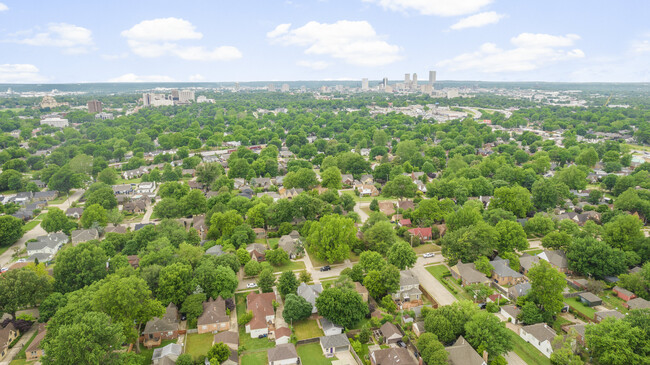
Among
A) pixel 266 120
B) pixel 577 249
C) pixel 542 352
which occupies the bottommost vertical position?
pixel 542 352

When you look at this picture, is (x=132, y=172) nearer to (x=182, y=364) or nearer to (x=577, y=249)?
(x=182, y=364)

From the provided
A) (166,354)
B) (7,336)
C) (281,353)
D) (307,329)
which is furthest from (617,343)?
(7,336)

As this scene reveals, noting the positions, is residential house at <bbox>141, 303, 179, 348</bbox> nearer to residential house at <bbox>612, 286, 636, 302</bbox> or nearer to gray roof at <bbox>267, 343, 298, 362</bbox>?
gray roof at <bbox>267, 343, 298, 362</bbox>

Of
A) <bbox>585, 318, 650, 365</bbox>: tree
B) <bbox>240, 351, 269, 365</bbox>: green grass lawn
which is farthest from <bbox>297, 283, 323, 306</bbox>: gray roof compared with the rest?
A: <bbox>585, 318, 650, 365</bbox>: tree

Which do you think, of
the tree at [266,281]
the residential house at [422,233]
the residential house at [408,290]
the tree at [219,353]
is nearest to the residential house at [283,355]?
the tree at [219,353]

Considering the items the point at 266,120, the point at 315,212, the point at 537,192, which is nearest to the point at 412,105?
the point at 266,120

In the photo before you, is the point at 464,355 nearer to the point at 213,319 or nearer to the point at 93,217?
the point at 213,319

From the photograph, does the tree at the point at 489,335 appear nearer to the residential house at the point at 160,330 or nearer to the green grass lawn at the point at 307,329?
the green grass lawn at the point at 307,329
